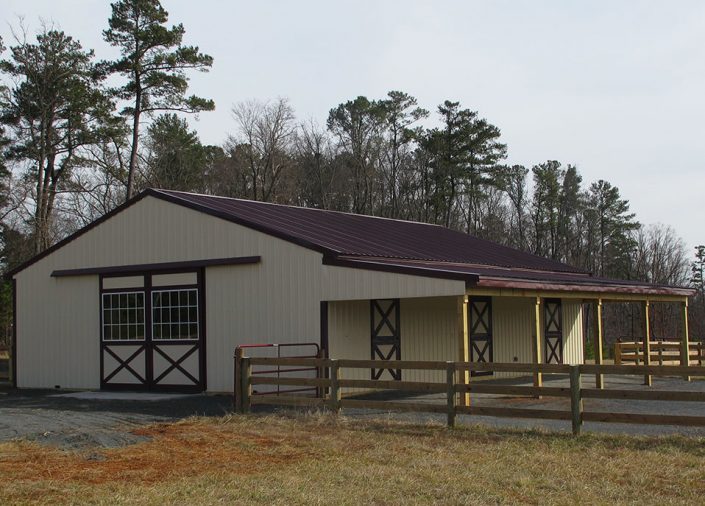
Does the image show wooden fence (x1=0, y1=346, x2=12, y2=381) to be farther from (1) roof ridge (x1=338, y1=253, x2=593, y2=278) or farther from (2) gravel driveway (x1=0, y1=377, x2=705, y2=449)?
(1) roof ridge (x1=338, y1=253, x2=593, y2=278)

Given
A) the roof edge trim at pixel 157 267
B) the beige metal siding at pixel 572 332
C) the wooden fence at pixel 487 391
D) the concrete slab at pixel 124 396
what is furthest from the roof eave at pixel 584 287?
the concrete slab at pixel 124 396

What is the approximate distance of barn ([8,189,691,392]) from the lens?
17.7 m

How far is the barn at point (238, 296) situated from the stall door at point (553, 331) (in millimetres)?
284

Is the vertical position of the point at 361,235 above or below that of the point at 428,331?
above

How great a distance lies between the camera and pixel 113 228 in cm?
2141

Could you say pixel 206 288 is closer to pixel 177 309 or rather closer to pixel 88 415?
pixel 177 309

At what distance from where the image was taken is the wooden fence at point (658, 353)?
21688mm

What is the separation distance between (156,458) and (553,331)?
54.7 feet

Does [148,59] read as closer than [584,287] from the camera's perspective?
No

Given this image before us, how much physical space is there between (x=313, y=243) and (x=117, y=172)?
24970 millimetres

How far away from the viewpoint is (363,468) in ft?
31.2

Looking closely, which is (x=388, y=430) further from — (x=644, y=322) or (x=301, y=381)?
(x=644, y=322)

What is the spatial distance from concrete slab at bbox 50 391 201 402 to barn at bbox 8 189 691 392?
59 centimetres

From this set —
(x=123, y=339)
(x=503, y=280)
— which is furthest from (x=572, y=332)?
(x=123, y=339)
